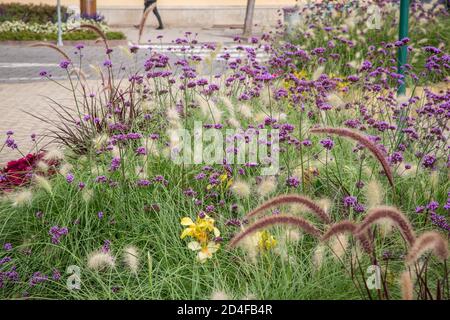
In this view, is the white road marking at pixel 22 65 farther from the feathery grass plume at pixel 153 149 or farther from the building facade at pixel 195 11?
the building facade at pixel 195 11

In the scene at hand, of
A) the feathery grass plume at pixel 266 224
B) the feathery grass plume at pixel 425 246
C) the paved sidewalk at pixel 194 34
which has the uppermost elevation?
the paved sidewalk at pixel 194 34

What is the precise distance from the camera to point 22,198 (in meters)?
3.88

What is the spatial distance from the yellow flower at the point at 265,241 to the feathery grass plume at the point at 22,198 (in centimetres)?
120

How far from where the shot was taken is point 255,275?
322 cm

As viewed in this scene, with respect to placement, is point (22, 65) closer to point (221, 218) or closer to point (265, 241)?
point (221, 218)

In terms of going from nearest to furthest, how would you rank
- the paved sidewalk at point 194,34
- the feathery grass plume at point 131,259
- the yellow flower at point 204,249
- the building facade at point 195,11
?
the feathery grass plume at point 131,259 → the yellow flower at point 204,249 → the paved sidewalk at point 194,34 → the building facade at point 195,11

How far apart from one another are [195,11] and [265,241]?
22.2 meters

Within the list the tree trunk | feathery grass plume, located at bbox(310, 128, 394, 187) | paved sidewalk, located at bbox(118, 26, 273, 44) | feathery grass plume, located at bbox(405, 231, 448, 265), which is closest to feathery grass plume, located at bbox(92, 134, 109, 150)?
feathery grass plume, located at bbox(310, 128, 394, 187)

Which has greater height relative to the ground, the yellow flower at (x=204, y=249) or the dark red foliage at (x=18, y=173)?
the dark red foliage at (x=18, y=173)

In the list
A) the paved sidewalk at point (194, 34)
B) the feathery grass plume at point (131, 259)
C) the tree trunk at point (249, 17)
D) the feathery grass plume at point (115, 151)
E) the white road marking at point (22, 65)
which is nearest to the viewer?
the feathery grass plume at point (131, 259)

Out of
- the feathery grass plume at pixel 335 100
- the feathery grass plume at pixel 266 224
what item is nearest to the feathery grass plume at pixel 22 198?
the feathery grass plume at pixel 266 224

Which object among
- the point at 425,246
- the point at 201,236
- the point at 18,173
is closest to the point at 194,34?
the point at 18,173

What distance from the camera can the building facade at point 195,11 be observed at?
2512 cm
